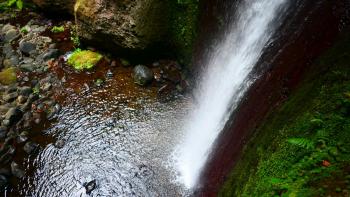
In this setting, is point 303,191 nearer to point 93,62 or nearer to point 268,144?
point 268,144

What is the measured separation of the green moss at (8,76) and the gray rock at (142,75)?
2727 mm

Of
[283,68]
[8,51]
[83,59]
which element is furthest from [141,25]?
[283,68]

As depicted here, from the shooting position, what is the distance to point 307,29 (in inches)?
127

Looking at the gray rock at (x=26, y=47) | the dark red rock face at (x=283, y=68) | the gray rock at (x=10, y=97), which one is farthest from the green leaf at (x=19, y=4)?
the dark red rock face at (x=283, y=68)

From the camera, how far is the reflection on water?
5297mm

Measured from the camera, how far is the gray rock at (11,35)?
8734 millimetres

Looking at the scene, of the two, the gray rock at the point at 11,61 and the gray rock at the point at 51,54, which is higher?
the gray rock at the point at 51,54

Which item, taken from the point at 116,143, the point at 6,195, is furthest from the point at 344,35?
the point at 6,195

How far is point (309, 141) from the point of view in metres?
2.40

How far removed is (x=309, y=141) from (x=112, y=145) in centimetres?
401

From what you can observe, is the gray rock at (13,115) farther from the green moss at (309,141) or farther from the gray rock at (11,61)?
the green moss at (309,141)

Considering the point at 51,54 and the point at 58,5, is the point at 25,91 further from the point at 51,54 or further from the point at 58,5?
the point at 58,5

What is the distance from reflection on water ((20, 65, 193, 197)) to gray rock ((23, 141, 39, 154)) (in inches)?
7.2

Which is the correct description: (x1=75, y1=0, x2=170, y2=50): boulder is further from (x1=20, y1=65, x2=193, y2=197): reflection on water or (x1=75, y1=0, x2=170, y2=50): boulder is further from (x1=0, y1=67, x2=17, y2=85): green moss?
(x1=0, y1=67, x2=17, y2=85): green moss
